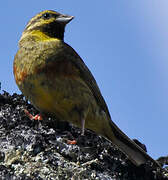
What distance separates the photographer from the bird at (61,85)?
3.87 meters

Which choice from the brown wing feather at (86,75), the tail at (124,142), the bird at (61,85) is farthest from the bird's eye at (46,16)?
the tail at (124,142)

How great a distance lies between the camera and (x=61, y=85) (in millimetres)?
3932

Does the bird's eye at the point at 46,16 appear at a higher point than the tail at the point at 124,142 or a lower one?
higher

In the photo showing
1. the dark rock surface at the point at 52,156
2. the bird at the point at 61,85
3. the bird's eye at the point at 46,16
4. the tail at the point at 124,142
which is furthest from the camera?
the bird's eye at the point at 46,16

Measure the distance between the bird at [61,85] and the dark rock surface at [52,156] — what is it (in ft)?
2.17

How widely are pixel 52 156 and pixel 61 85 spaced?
5.31ft

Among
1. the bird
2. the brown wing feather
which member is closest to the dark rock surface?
the bird

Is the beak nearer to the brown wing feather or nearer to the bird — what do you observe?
the bird

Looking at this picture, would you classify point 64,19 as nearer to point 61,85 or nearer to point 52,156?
point 61,85

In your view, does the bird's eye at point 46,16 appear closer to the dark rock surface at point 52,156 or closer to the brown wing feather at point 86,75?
the brown wing feather at point 86,75

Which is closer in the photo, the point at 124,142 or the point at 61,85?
the point at 61,85

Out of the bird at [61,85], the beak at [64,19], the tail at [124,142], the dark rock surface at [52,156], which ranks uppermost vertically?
the beak at [64,19]

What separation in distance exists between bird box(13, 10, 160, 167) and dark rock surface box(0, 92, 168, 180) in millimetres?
662

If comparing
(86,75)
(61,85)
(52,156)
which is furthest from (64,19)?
(52,156)
